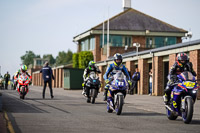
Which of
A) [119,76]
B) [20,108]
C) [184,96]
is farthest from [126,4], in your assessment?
[184,96]

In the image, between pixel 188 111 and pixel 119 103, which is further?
pixel 119 103

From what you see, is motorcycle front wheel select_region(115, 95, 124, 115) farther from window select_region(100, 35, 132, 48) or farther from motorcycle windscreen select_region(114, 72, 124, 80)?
window select_region(100, 35, 132, 48)

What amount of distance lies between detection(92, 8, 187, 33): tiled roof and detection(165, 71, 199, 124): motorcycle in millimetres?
51885

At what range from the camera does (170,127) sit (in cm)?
945

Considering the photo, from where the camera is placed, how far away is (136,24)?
6431 cm

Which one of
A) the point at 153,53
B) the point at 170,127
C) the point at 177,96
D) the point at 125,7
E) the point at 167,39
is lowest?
the point at 170,127

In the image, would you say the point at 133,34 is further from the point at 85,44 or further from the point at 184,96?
the point at 184,96

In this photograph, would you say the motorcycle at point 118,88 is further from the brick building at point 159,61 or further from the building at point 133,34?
the building at point 133,34

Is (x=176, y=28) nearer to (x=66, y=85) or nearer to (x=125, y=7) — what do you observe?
(x=125, y=7)

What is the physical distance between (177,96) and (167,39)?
54.0 m

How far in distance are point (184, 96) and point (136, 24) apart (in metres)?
54.5

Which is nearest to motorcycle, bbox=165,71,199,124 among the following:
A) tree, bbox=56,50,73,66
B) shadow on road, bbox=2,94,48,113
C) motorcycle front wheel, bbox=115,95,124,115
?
motorcycle front wheel, bbox=115,95,124,115

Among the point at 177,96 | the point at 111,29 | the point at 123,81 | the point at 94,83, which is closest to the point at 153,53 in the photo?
the point at 94,83

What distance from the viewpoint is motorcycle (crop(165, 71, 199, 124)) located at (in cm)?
991
